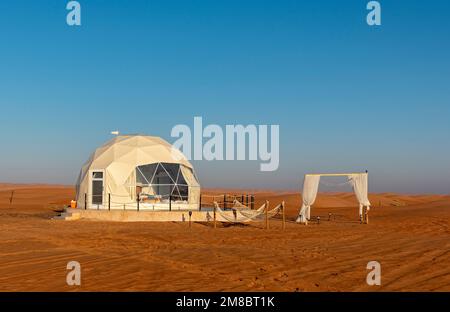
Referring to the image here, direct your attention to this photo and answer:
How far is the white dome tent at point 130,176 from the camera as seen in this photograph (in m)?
23.9

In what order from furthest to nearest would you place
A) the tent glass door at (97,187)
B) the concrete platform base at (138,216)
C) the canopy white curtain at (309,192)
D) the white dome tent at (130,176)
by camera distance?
the tent glass door at (97,187)
the white dome tent at (130,176)
the canopy white curtain at (309,192)
the concrete platform base at (138,216)

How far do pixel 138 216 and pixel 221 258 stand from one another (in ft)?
37.4

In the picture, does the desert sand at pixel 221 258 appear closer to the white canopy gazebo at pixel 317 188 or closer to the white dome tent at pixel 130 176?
the white canopy gazebo at pixel 317 188

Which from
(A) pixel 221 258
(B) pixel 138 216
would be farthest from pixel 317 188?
(A) pixel 221 258

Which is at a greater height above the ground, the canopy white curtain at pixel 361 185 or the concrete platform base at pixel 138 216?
the canopy white curtain at pixel 361 185

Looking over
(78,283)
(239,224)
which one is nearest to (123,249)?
(78,283)

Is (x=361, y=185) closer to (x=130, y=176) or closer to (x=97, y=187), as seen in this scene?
(x=130, y=176)

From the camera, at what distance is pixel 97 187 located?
24375 millimetres

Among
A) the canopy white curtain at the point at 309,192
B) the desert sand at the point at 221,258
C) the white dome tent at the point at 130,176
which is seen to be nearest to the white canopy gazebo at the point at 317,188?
the canopy white curtain at the point at 309,192

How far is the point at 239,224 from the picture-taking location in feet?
69.3

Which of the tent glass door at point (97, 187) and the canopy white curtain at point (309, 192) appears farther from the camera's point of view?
the tent glass door at point (97, 187)

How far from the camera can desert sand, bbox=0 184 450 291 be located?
795 cm
